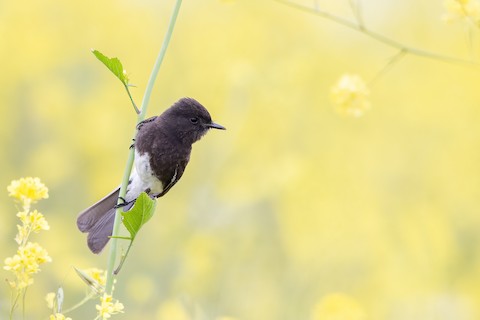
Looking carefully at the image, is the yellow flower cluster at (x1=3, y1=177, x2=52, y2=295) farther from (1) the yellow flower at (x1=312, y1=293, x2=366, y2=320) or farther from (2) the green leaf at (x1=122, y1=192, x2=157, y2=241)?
(1) the yellow flower at (x1=312, y1=293, x2=366, y2=320)

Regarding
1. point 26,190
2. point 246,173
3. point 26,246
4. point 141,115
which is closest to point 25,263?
point 26,246

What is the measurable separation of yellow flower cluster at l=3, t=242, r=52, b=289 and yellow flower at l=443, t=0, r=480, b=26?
54.6 inches

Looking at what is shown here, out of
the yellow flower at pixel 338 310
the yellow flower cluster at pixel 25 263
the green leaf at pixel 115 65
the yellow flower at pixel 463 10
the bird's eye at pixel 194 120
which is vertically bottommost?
the yellow flower cluster at pixel 25 263

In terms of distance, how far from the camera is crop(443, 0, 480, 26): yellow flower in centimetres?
261

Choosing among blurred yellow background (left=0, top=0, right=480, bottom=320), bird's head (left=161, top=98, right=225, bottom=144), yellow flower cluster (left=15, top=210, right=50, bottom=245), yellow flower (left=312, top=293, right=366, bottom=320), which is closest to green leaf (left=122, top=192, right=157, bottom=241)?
yellow flower cluster (left=15, top=210, right=50, bottom=245)

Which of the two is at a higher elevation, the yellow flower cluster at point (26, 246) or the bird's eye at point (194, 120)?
the bird's eye at point (194, 120)

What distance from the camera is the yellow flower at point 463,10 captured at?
8.56 ft

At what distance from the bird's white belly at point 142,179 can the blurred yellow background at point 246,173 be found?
607 millimetres

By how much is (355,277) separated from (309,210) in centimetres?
49

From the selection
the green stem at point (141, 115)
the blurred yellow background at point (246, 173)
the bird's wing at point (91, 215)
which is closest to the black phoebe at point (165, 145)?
the bird's wing at point (91, 215)

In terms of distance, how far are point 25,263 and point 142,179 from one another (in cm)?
131

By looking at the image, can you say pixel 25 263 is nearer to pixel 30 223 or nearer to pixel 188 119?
pixel 30 223

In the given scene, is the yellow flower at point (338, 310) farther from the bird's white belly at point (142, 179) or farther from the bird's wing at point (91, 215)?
the bird's wing at point (91, 215)

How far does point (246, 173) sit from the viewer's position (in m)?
5.55
